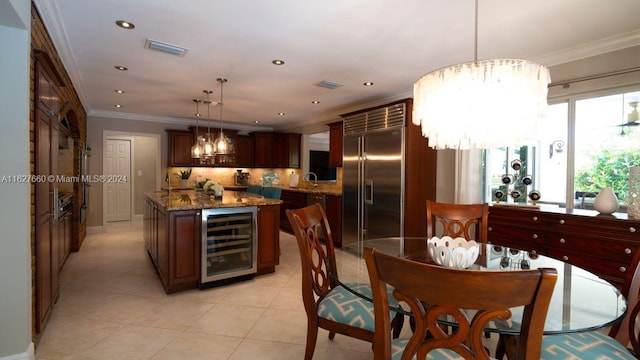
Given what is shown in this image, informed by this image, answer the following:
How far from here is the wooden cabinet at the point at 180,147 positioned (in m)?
6.82

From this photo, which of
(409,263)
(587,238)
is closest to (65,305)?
(409,263)

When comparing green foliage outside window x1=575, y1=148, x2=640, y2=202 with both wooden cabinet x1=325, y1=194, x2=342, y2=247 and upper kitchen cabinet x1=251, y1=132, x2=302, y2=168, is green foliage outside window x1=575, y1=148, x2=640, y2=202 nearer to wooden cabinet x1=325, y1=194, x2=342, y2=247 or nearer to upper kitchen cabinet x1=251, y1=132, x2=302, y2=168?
wooden cabinet x1=325, y1=194, x2=342, y2=247

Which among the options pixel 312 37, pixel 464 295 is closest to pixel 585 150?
pixel 312 37

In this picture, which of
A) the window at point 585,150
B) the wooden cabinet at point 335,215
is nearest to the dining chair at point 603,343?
the window at point 585,150

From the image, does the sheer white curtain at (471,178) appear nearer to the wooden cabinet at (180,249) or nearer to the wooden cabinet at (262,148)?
the wooden cabinet at (180,249)

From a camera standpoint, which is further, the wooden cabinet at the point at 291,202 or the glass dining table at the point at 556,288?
the wooden cabinet at the point at 291,202

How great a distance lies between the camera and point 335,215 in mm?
5398

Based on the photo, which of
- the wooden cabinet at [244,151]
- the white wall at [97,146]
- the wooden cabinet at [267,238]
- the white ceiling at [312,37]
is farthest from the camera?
the wooden cabinet at [244,151]

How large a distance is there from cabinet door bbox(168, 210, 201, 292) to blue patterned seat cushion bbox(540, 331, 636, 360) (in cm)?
297

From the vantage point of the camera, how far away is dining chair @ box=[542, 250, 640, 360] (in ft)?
4.34

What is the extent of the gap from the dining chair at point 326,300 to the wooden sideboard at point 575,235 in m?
1.63

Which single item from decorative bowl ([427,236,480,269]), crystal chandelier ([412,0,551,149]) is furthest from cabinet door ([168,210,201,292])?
crystal chandelier ([412,0,551,149])

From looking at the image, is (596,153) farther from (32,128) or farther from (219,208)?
(32,128)

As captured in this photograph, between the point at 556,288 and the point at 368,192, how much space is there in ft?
10.8
